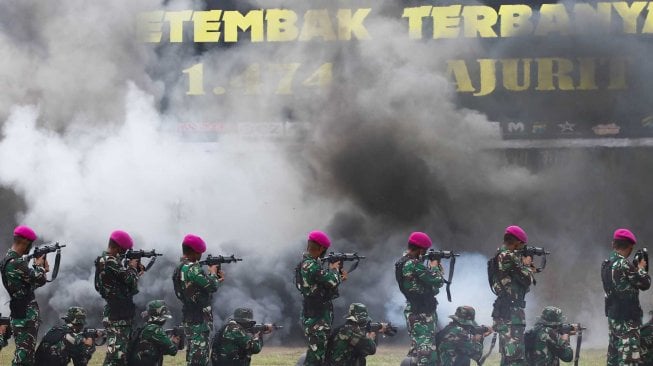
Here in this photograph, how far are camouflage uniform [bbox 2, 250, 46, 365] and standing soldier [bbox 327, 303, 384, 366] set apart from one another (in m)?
3.28

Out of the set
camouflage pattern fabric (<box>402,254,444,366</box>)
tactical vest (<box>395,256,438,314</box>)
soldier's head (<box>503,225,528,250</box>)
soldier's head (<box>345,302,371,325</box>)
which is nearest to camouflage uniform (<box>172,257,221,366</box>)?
soldier's head (<box>345,302,371,325</box>)

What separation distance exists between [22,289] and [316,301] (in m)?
3.23

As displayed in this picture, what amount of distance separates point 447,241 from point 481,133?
2.09 m

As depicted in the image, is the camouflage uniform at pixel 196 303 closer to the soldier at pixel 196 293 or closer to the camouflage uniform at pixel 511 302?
the soldier at pixel 196 293

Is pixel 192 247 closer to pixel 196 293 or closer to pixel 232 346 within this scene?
pixel 196 293

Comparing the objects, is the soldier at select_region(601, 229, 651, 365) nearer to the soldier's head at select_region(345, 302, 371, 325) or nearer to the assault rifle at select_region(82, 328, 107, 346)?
the soldier's head at select_region(345, 302, 371, 325)

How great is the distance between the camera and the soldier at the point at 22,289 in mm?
12047

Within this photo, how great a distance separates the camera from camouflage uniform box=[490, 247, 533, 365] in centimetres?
1273

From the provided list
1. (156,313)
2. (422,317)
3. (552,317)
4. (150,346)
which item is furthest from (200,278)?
(552,317)

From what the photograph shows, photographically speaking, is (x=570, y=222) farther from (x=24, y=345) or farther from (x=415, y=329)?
(x=24, y=345)

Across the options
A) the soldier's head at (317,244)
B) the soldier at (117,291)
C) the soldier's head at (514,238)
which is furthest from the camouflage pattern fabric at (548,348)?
the soldier at (117,291)

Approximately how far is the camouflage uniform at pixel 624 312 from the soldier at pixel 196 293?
14.5 feet

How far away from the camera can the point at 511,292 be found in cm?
1286

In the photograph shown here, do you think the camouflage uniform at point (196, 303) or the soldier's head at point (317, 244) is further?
the camouflage uniform at point (196, 303)
